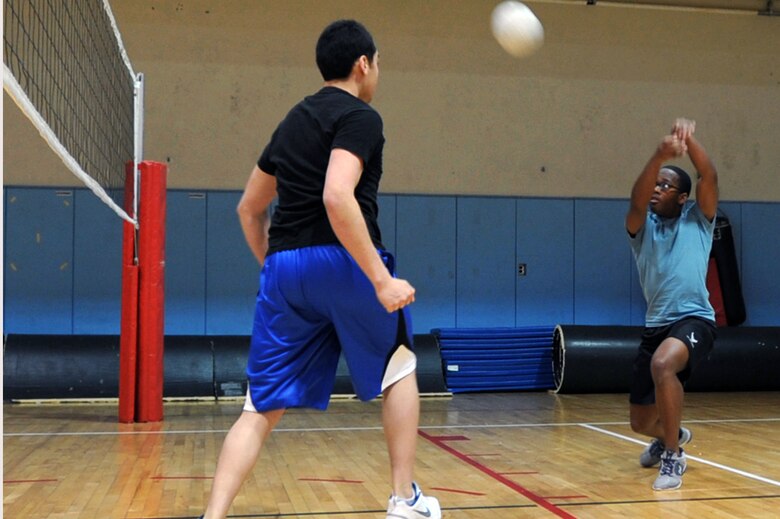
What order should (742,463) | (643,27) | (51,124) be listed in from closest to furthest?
(742,463), (51,124), (643,27)

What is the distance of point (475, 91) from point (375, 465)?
7.02 metres

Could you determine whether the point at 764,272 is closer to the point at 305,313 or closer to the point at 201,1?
the point at 201,1

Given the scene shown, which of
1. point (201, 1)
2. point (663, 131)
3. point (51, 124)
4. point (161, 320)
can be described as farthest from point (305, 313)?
point (663, 131)

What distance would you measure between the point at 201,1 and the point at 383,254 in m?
8.76

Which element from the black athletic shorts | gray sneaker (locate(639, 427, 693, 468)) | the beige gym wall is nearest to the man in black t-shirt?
the black athletic shorts

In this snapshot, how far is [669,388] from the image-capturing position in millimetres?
4672

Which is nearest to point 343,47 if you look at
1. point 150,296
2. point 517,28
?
point 517,28

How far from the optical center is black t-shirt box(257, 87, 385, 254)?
9.75 feet

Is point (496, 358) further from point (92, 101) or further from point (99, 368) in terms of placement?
point (92, 101)

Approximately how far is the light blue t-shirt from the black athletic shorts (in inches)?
1.9


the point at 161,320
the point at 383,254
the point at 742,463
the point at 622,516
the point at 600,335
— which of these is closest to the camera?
the point at 383,254

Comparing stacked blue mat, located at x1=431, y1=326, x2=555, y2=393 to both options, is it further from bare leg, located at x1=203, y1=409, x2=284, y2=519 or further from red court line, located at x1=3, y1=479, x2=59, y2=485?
bare leg, located at x1=203, y1=409, x2=284, y2=519

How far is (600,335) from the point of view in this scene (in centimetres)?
1038

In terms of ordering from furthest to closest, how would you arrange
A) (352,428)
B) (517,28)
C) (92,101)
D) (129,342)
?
(92,101)
(129,342)
(352,428)
(517,28)
